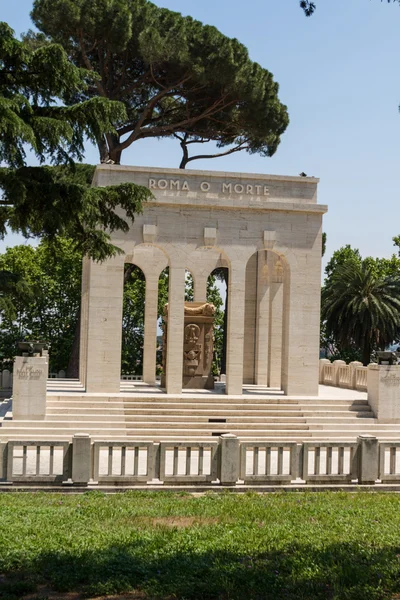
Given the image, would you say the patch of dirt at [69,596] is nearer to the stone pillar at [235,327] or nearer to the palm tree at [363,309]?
the stone pillar at [235,327]

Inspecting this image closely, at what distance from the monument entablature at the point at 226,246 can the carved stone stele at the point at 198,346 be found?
213 cm

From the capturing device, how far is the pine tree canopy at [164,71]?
117 feet

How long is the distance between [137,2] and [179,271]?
17943mm

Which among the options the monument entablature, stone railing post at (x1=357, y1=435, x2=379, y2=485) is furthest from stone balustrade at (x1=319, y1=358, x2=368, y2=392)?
stone railing post at (x1=357, y1=435, x2=379, y2=485)

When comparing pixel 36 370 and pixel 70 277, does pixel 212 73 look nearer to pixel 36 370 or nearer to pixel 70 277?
pixel 70 277

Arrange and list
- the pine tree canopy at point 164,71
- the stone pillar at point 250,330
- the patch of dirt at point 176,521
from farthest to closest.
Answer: the pine tree canopy at point 164,71 < the stone pillar at point 250,330 < the patch of dirt at point 176,521

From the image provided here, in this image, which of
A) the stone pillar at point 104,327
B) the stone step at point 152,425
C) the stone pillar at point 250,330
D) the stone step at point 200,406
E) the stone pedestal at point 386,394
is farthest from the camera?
the stone pillar at point 250,330

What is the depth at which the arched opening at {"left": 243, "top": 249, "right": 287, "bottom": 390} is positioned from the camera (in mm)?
30516

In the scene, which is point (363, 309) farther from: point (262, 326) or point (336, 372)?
point (262, 326)

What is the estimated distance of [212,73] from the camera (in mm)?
36656

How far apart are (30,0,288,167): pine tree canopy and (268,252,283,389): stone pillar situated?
9488 mm

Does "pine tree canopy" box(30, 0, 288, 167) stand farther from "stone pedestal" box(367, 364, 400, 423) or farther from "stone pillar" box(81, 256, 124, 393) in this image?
"stone pedestal" box(367, 364, 400, 423)

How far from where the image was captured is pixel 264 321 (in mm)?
31203

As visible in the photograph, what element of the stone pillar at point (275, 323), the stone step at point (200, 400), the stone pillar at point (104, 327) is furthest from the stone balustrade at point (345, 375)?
the stone pillar at point (104, 327)
